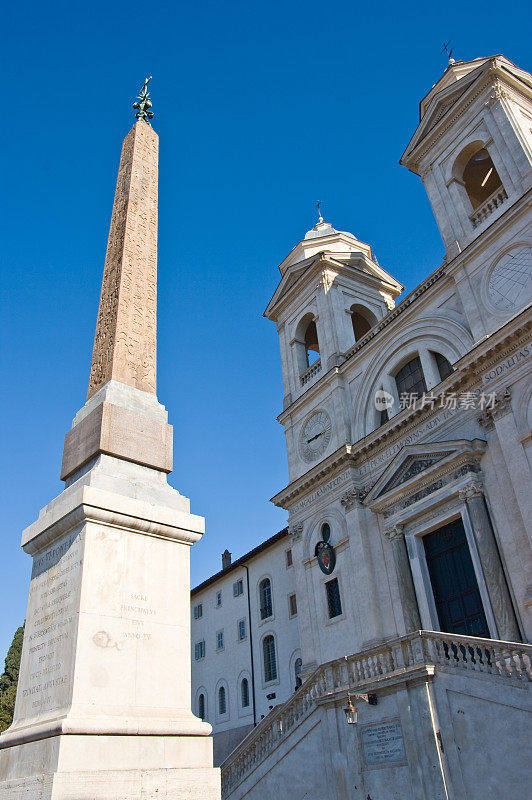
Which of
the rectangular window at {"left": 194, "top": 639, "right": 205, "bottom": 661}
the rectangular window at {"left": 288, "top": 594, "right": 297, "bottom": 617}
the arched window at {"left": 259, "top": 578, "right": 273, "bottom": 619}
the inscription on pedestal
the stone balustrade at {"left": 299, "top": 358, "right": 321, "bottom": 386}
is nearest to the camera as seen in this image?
the inscription on pedestal

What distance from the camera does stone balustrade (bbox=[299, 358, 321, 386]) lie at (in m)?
27.9

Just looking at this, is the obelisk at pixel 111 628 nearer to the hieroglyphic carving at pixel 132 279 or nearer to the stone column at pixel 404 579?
the hieroglyphic carving at pixel 132 279

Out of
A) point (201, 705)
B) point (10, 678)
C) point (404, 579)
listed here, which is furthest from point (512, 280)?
point (10, 678)

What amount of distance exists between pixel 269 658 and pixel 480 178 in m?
24.2

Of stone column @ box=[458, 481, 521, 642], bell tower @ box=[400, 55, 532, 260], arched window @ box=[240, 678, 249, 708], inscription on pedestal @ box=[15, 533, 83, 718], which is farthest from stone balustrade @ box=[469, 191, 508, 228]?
arched window @ box=[240, 678, 249, 708]

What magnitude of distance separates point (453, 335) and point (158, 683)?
17.5m

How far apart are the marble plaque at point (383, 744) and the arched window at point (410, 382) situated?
1110 cm

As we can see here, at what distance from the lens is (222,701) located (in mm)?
33344

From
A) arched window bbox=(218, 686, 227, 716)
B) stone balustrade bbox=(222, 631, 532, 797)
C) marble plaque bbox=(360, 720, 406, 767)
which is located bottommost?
marble plaque bbox=(360, 720, 406, 767)

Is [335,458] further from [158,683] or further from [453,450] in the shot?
[158,683]

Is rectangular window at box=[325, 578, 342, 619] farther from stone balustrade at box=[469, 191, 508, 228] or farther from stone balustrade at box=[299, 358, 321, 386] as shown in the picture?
stone balustrade at box=[469, 191, 508, 228]

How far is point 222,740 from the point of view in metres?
31.7

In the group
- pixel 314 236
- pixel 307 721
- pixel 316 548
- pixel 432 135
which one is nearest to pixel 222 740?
pixel 316 548

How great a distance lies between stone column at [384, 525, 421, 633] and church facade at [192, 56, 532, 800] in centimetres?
7
